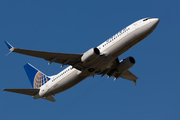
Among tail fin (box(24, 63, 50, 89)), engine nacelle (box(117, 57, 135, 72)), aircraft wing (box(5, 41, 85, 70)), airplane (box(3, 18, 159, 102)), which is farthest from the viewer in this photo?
tail fin (box(24, 63, 50, 89))

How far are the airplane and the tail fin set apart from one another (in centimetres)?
271

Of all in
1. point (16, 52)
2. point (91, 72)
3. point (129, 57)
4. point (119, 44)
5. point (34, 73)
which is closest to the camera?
point (16, 52)

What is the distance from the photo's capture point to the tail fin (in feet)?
144

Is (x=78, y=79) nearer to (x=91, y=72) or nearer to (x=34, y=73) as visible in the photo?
(x=91, y=72)

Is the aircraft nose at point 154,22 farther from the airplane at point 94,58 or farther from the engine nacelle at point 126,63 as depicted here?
the engine nacelle at point 126,63

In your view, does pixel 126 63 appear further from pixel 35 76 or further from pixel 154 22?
pixel 35 76

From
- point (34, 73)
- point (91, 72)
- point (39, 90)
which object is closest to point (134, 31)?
point (91, 72)

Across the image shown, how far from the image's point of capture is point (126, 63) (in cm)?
4031

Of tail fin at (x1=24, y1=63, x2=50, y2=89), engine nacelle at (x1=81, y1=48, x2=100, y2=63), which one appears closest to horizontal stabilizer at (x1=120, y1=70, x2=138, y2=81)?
tail fin at (x1=24, y1=63, x2=50, y2=89)

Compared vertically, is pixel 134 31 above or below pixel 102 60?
above

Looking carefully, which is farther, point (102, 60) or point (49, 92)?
point (49, 92)

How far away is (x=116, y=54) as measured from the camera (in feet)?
116

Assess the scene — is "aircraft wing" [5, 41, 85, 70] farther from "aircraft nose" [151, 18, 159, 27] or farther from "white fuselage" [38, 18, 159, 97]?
"aircraft nose" [151, 18, 159, 27]

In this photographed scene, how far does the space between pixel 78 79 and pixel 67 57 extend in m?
3.91
